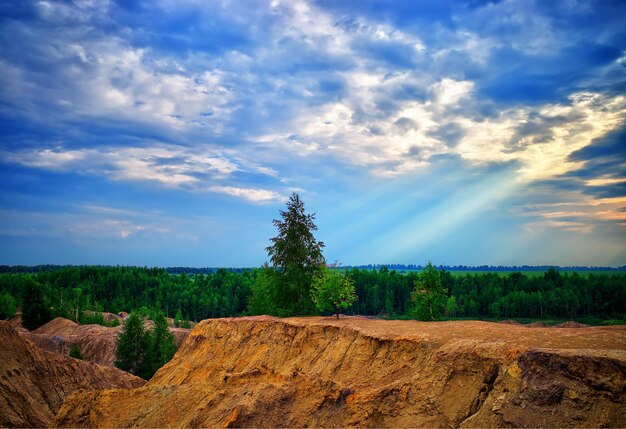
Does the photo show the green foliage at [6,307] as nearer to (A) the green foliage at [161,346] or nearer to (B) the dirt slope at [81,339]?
(B) the dirt slope at [81,339]

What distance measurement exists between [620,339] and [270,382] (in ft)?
60.3

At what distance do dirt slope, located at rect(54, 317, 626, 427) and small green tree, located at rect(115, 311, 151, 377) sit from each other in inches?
995

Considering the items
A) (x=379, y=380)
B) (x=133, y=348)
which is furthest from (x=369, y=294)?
(x=379, y=380)

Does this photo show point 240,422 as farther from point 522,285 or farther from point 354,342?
point 522,285

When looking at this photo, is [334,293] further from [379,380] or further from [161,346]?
[161,346]

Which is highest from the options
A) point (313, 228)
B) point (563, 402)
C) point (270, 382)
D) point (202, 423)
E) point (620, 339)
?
point (313, 228)

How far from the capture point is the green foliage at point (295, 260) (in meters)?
39.2

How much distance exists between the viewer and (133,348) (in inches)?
2256

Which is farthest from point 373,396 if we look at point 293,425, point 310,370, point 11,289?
point 11,289

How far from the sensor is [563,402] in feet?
49.5

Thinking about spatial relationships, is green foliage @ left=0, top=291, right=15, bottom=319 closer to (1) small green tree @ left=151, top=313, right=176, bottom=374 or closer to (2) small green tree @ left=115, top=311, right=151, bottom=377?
(1) small green tree @ left=151, top=313, right=176, bottom=374

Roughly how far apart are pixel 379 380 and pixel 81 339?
2581 inches

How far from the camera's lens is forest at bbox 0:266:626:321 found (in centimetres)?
12019

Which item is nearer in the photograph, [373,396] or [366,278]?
[373,396]
